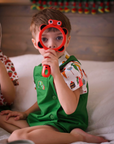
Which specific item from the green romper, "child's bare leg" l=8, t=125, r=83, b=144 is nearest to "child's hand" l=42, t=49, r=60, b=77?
the green romper

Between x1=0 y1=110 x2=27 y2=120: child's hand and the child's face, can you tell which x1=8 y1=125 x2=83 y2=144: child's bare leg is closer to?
x1=0 y1=110 x2=27 y2=120: child's hand

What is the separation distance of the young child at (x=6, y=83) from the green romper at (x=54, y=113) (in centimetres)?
23

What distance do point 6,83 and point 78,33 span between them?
1126 millimetres

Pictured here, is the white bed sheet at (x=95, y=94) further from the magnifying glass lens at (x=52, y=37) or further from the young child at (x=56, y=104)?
the magnifying glass lens at (x=52, y=37)

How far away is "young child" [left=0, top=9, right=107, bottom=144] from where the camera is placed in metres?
0.77

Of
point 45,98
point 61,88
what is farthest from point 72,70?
point 45,98

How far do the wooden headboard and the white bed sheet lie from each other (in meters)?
0.58

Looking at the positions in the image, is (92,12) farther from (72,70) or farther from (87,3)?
(72,70)

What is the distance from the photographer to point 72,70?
0.83 meters

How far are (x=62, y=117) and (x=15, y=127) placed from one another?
0.29 metres

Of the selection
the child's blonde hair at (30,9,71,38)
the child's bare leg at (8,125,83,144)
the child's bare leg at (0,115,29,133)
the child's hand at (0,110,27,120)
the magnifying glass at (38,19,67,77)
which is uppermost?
the child's blonde hair at (30,9,71,38)

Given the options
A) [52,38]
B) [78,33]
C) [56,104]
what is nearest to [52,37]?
[52,38]

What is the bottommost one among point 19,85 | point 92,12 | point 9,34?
point 19,85

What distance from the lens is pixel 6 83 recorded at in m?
1.09
